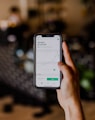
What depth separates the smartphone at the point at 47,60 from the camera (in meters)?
0.81

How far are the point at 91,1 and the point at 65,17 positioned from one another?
695 mm

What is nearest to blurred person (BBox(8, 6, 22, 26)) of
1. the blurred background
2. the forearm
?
the blurred background

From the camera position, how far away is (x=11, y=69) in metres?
3.46

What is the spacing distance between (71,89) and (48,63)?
0.11 m

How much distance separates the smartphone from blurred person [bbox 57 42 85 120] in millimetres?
38

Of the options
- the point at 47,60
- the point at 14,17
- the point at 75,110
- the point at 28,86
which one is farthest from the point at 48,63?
the point at 14,17

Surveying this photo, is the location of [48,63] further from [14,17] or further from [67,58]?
[14,17]

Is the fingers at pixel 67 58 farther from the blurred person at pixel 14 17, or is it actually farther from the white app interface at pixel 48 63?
the blurred person at pixel 14 17

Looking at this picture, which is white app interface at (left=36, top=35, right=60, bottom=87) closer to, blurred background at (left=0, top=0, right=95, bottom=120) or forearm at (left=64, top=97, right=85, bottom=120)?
forearm at (left=64, top=97, right=85, bottom=120)

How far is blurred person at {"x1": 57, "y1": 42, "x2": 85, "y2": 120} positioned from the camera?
745 mm

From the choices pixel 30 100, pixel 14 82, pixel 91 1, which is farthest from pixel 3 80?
pixel 91 1

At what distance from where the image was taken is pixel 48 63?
2.67 feet

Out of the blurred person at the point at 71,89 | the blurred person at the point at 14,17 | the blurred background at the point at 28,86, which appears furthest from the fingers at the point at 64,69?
the blurred person at the point at 14,17

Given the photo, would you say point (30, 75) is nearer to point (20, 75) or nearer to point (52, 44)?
point (20, 75)
